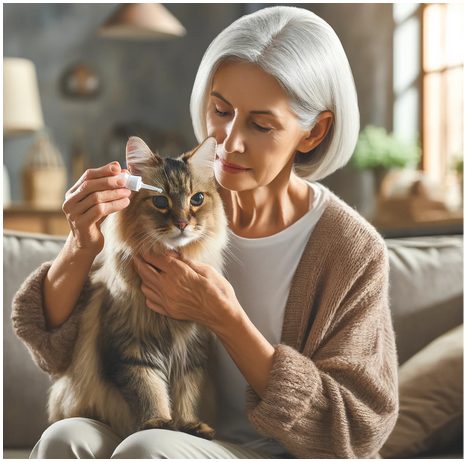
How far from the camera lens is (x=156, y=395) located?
1.22 metres

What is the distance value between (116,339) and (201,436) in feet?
0.76

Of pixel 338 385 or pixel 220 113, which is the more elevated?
pixel 220 113

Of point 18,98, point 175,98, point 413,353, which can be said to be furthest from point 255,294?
point 175,98

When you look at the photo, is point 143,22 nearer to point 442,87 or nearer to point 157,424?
point 442,87

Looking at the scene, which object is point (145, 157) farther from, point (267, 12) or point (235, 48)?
point (267, 12)

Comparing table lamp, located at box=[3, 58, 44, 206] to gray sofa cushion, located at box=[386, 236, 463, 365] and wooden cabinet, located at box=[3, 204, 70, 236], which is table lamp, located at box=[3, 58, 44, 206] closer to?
wooden cabinet, located at box=[3, 204, 70, 236]

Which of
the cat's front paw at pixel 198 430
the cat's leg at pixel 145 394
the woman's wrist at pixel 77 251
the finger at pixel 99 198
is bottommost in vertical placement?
the cat's front paw at pixel 198 430

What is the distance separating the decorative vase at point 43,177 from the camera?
177 inches

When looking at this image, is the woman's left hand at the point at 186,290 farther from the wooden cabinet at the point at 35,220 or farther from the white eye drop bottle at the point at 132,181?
the wooden cabinet at the point at 35,220

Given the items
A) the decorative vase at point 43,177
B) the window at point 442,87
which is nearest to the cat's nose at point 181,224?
the window at point 442,87

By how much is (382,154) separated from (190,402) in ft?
9.70

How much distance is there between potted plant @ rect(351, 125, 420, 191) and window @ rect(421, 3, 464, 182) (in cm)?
14

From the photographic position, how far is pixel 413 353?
1844mm

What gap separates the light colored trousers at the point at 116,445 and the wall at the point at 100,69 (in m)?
4.33
